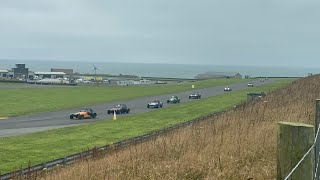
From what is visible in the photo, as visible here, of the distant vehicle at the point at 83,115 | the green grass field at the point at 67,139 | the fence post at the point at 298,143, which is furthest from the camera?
the distant vehicle at the point at 83,115

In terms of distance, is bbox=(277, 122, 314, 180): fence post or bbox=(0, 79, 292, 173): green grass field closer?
bbox=(277, 122, 314, 180): fence post

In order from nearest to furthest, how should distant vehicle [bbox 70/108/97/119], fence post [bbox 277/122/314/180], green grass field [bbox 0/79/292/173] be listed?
fence post [bbox 277/122/314/180], green grass field [bbox 0/79/292/173], distant vehicle [bbox 70/108/97/119]

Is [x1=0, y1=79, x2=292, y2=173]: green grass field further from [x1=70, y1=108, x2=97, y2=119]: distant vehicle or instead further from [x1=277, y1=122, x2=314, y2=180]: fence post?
[x1=277, y1=122, x2=314, y2=180]: fence post

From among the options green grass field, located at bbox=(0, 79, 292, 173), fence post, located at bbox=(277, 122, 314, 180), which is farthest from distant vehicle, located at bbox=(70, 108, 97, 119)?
fence post, located at bbox=(277, 122, 314, 180)

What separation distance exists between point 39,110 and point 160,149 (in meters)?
46.9

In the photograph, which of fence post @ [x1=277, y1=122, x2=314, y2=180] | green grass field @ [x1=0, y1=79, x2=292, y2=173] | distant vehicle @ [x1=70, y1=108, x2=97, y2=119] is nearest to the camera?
fence post @ [x1=277, y1=122, x2=314, y2=180]

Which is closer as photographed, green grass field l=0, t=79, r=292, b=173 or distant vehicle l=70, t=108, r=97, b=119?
green grass field l=0, t=79, r=292, b=173

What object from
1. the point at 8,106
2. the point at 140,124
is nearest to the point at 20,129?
the point at 140,124

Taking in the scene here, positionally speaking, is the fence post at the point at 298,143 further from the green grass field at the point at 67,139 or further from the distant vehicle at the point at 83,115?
the distant vehicle at the point at 83,115

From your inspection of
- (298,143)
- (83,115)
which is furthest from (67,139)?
(298,143)

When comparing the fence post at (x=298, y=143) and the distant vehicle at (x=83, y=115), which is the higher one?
the fence post at (x=298, y=143)

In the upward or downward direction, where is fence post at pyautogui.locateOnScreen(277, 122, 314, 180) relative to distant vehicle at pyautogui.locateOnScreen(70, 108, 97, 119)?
upward

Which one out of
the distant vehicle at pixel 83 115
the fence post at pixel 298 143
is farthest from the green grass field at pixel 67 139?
the fence post at pixel 298 143

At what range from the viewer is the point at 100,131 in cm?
3597
